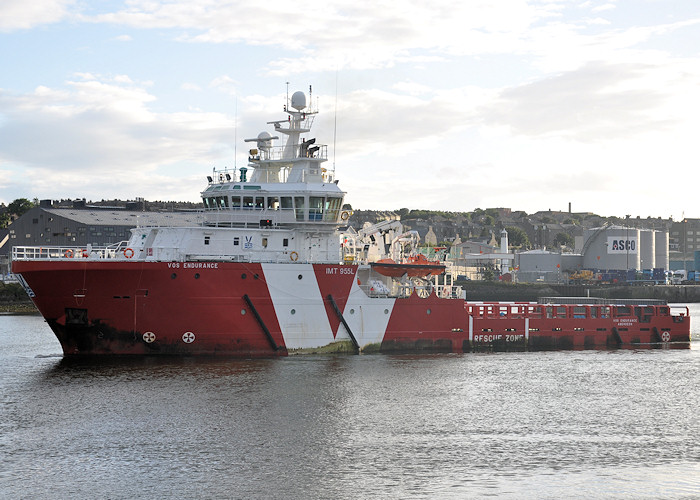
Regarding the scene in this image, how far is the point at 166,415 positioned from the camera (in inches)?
997

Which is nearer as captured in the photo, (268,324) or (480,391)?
(480,391)

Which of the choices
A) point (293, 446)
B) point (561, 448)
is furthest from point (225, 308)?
point (561, 448)

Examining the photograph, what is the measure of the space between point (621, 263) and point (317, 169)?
85.4 metres

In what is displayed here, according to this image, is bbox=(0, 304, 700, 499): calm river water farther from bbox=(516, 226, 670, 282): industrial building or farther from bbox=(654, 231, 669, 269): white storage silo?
bbox=(654, 231, 669, 269): white storage silo

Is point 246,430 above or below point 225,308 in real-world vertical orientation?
below

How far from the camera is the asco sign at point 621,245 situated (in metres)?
115

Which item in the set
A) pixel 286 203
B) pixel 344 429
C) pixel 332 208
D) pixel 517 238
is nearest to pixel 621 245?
pixel 517 238

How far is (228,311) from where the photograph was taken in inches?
1318

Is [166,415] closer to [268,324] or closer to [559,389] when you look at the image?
[268,324]

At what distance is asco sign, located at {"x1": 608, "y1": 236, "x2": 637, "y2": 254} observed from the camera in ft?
379

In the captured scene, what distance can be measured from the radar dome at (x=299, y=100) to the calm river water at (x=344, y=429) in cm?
1193

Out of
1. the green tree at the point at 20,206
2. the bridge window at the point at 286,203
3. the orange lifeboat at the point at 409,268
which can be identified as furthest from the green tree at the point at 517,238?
the bridge window at the point at 286,203

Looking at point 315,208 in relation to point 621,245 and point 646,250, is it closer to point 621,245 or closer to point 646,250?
point 621,245

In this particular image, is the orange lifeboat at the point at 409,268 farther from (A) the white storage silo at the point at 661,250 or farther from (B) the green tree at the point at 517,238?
(B) the green tree at the point at 517,238
